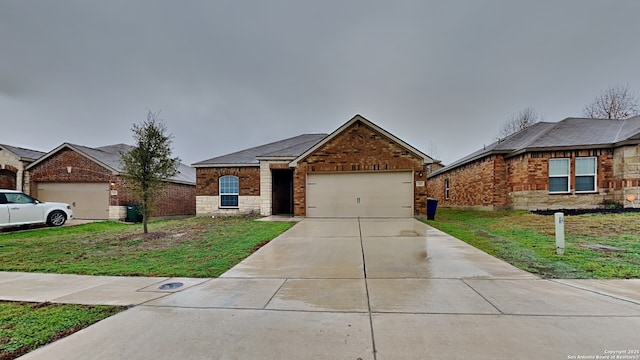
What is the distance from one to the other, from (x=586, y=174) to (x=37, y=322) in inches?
763

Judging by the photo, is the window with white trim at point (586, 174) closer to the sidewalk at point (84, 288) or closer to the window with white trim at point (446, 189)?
the window with white trim at point (446, 189)

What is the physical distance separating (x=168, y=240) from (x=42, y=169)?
44.7ft

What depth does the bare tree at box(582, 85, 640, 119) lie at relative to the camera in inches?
960

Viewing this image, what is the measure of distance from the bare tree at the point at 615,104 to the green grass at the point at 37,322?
3782 centimetres

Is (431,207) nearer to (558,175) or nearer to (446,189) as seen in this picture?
(558,175)

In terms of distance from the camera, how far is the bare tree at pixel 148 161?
33.8 feet

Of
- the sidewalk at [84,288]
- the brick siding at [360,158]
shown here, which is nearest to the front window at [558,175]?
the brick siding at [360,158]

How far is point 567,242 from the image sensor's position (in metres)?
7.60

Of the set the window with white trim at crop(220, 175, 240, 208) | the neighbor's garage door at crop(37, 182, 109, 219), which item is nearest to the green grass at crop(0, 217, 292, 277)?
the neighbor's garage door at crop(37, 182, 109, 219)

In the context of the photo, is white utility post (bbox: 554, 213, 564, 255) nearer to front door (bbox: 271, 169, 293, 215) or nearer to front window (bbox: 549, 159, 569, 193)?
front window (bbox: 549, 159, 569, 193)

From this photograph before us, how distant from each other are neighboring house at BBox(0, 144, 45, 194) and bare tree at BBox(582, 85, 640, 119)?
45756 millimetres

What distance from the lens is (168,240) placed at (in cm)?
918

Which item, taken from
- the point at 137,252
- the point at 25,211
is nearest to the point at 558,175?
the point at 137,252

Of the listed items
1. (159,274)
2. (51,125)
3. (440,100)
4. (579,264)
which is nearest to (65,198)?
(51,125)
